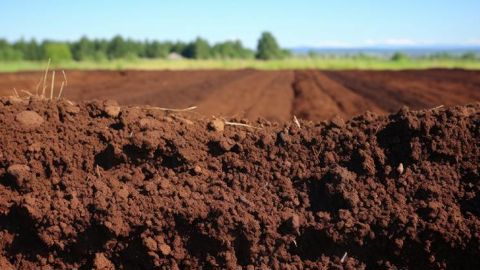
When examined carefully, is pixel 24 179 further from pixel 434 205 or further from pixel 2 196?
pixel 434 205

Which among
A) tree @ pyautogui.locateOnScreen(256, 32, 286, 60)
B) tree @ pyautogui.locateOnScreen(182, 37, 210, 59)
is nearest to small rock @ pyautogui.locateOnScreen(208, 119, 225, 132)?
tree @ pyautogui.locateOnScreen(182, 37, 210, 59)

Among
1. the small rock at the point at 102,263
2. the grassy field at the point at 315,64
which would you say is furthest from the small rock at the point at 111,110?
A: the grassy field at the point at 315,64

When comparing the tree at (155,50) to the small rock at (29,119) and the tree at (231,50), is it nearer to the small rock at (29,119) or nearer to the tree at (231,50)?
the tree at (231,50)

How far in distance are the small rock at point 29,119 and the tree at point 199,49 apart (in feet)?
258

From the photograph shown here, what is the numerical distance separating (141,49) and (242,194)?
81.6m

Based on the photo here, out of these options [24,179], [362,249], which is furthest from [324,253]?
[24,179]

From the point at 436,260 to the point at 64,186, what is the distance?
220cm

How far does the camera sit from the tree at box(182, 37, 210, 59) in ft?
271

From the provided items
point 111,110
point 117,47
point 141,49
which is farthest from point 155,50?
point 111,110

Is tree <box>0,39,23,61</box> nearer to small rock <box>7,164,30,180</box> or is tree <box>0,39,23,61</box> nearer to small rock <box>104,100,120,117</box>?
small rock <box>104,100,120,117</box>

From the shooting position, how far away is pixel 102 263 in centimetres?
325

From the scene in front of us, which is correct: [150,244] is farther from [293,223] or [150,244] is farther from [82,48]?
[82,48]

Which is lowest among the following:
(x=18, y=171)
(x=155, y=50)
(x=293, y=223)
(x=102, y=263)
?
Result: (x=155, y=50)

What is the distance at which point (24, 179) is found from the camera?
3494mm
